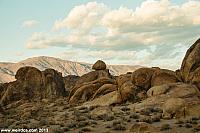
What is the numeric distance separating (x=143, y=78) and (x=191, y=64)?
5751mm

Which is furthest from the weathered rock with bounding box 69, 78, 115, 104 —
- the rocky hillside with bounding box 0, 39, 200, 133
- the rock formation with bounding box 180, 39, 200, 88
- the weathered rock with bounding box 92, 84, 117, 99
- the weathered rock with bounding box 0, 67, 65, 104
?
the rock formation with bounding box 180, 39, 200, 88

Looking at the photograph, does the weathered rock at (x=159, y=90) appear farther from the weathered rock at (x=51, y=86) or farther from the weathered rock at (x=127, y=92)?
the weathered rock at (x=51, y=86)

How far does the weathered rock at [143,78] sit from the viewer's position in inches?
1556

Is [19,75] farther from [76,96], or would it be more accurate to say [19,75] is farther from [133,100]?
[133,100]

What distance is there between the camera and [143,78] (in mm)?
39875

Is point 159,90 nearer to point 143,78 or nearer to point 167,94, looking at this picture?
point 167,94

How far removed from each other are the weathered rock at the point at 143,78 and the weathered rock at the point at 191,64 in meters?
3.87

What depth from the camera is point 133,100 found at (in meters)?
37.0

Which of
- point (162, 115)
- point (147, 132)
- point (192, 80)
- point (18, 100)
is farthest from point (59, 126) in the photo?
point (18, 100)

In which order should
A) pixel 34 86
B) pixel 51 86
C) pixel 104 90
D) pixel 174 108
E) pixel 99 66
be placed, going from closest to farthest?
pixel 174 108, pixel 104 90, pixel 99 66, pixel 34 86, pixel 51 86

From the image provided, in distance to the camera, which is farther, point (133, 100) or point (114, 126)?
point (133, 100)

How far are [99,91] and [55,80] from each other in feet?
54.3

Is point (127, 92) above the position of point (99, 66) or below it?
below

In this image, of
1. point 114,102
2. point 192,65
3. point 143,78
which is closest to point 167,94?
point 192,65
